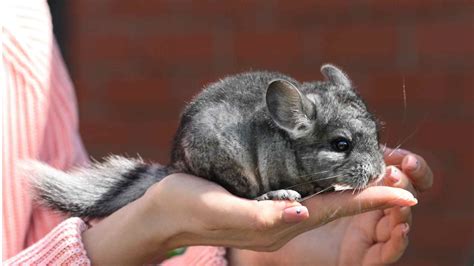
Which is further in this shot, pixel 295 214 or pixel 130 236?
pixel 130 236

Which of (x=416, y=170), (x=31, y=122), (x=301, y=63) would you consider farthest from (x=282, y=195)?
(x=301, y=63)

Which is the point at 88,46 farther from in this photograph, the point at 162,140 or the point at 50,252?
the point at 50,252

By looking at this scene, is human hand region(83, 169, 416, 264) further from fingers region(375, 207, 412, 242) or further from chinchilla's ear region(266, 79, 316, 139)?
fingers region(375, 207, 412, 242)

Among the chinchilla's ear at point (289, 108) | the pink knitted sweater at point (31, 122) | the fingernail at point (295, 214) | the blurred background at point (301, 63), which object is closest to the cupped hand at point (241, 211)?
the fingernail at point (295, 214)

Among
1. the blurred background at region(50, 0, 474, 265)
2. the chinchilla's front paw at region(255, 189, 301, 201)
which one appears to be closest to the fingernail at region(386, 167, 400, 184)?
the chinchilla's front paw at region(255, 189, 301, 201)

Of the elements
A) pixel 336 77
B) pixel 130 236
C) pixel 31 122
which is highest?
pixel 336 77

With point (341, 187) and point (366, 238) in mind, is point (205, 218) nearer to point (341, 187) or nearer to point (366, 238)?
point (341, 187)

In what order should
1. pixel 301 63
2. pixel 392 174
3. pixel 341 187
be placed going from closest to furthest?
pixel 341 187
pixel 392 174
pixel 301 63
